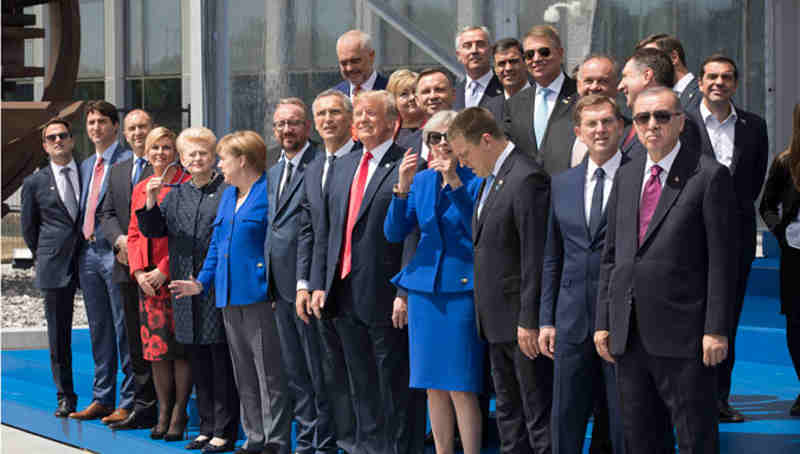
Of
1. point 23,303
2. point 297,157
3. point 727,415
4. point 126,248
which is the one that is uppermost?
point 297,157

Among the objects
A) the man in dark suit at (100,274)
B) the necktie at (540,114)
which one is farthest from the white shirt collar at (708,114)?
the man in dark suit at (100,274)

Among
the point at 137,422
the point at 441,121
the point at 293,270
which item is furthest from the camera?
the point at 137,422

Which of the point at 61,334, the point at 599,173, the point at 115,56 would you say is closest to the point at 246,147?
the point at 599,173

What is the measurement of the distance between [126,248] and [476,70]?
6.98ft

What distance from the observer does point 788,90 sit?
934 centimetres

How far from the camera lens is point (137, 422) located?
664 cm

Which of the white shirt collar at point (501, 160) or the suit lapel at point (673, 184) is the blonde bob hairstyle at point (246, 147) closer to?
the white shirt collar at point (501, 160)

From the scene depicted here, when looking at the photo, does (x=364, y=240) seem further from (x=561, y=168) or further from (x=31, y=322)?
(x=31, y=322)

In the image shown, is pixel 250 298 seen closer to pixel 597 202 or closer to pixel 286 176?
pixel 286 176

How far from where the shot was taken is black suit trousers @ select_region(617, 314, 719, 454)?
389cm

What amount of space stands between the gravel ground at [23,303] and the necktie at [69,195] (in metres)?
3.63

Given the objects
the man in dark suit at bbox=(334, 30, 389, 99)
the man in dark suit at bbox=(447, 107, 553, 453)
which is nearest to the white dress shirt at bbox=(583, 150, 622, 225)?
the man in dark suit at bbox=(447, 107, 553, 453)

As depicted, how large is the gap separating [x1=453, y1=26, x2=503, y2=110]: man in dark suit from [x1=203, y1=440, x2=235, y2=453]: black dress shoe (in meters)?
2.02

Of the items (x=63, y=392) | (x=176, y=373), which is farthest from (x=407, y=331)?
(x=63, y=392)
